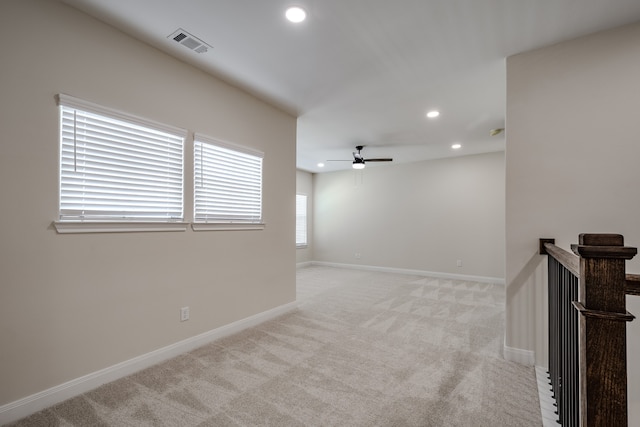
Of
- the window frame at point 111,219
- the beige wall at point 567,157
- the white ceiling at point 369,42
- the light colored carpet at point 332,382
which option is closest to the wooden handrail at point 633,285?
the light colored carpet at point 332,382

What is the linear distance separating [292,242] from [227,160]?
1476 millimetres

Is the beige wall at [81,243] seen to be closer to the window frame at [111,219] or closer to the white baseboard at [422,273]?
the window frame at [111,219]

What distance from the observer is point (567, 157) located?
2.35 m

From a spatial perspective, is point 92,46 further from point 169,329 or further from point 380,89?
point 380,89

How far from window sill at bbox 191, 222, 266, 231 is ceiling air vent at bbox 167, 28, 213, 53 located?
1.54m

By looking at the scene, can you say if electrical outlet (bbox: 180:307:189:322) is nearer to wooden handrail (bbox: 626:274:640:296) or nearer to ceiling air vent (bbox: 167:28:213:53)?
ceiling air vent (bbox: 167:28:213:53)

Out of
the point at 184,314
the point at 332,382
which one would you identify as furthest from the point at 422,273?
the point at 184,314

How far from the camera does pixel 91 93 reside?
2117 millimetres

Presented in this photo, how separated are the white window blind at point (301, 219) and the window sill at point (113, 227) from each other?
5380 mm

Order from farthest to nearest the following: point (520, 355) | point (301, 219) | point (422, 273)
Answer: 1. point (301, 219)
2. point (422, 273)
3. point (520, 355)

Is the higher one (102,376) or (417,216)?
(417,216)

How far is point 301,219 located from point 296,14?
20.6 feet

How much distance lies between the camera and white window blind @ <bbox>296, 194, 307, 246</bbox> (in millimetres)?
8070

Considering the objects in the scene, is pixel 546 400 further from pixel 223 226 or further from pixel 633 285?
pixel 223 226
